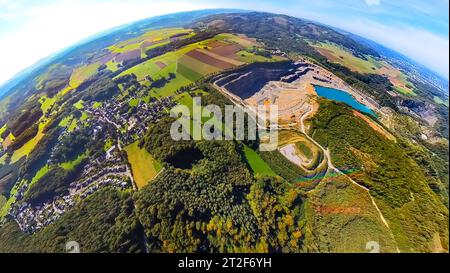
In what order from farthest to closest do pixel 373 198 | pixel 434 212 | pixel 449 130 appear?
pixel 449 130, pixel 373 198, pixel 434 212

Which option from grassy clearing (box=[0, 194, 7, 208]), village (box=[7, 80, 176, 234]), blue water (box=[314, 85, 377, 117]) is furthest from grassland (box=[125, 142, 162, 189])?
blue water (box=[314, 85, 377, 117])

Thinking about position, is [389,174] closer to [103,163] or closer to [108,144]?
[103,163]

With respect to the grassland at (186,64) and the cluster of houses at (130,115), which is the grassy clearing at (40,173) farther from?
the grassland at (186,64)

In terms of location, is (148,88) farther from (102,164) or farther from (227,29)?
(227,29)
